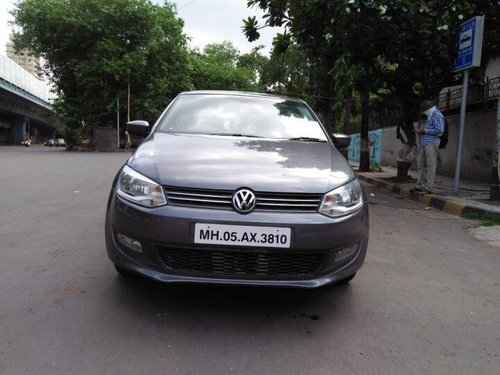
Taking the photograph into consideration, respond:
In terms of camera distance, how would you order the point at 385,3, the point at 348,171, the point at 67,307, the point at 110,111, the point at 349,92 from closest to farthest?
the point at 67,307, the point at 348,171, the point at 385,3, the point at 349,92, the point at 110,111

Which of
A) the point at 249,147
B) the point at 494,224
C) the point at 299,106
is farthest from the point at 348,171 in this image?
the point at 494,224

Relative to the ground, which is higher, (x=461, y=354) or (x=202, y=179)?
(x=202, y=179)

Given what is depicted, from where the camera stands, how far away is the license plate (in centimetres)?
276

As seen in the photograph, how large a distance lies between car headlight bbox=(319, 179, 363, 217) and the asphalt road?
0.70 metres

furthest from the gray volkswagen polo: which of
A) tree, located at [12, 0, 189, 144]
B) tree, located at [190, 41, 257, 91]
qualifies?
tree, located at [190, 41, 257, 91]

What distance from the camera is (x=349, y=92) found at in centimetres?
1200

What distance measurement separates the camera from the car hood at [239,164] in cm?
291

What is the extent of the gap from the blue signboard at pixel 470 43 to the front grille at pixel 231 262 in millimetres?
7347

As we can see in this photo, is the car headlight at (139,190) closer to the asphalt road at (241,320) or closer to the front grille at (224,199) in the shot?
the front grille at (224,199)

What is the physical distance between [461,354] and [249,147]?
1881 millimetres

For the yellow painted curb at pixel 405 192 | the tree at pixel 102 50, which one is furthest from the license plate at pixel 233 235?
the tree at pixel 102 50

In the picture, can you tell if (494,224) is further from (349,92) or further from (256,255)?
(349,92)

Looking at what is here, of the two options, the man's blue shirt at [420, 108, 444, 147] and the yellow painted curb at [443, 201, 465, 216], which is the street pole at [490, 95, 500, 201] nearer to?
the yellow painted curb at [443, 201, 465, 216]

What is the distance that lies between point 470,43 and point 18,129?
6623 centimetres
